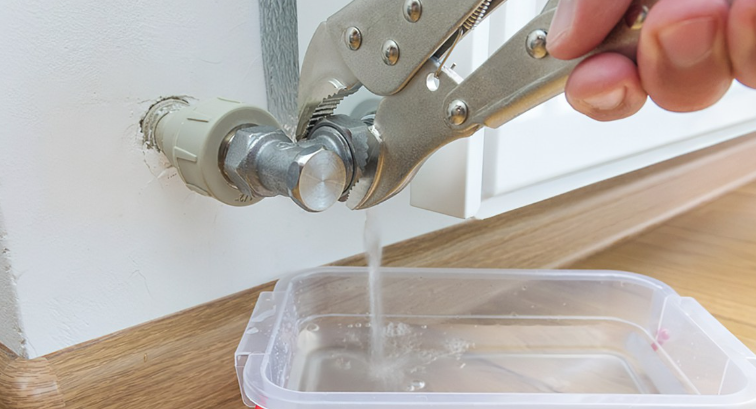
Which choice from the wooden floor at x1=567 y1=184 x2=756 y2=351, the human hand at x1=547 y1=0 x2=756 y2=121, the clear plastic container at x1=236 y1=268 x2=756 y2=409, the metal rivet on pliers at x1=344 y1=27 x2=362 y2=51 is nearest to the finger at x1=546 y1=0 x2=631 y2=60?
the human hand at x1=547 y1=0 x2=756 y2=121

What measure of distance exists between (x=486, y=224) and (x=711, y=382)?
0.66ft

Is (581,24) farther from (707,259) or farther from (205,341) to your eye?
(707,259)

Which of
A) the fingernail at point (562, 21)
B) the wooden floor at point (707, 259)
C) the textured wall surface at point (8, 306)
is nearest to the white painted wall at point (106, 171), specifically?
the textured wall surface at point (8, 306)

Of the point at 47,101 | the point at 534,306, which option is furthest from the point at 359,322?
the point at 47,101

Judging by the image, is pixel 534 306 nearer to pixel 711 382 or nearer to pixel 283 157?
pixel 711 382

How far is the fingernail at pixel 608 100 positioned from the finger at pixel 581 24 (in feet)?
0.05

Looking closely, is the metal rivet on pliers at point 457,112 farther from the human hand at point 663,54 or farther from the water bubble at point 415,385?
the water bubble at point 415,385

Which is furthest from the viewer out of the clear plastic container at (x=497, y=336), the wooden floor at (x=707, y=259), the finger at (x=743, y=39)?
the wooden floor at (x=707, y=259)

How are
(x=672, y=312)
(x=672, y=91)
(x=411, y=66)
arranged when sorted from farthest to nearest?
1. (x=672, y=312)
2. (x=411, y=66)
3. (x=672, y=91)

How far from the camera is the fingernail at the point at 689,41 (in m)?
0.16

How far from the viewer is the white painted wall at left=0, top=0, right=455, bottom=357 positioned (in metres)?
0.29

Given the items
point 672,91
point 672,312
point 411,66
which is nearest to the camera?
point 672,91

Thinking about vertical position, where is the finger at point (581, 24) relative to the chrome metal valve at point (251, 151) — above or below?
above

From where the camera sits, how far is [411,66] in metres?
0.27
